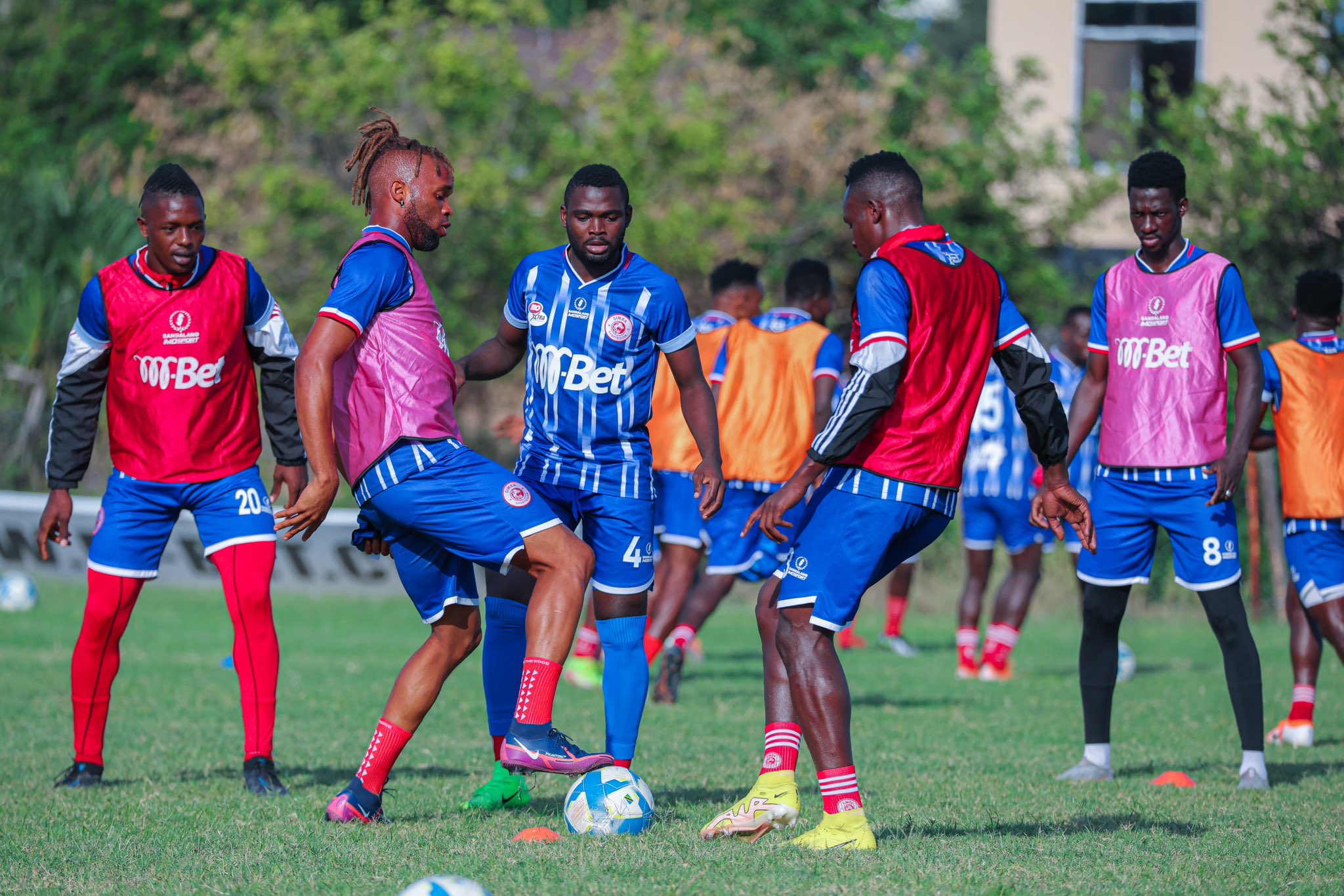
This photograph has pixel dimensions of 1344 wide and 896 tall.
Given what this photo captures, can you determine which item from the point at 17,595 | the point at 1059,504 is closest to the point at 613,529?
the point at 1059,504

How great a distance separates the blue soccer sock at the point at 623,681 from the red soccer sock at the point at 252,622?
1.65 meters

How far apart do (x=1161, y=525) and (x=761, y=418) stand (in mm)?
3764

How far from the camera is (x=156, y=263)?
21.7 ft

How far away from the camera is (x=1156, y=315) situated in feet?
22.6

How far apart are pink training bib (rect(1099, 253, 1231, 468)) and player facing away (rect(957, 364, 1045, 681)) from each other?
436 cm

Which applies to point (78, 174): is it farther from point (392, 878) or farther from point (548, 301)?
point (392, 878)

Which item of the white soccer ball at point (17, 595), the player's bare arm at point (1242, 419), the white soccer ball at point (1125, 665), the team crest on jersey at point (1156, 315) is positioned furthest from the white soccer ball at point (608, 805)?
the white soccer ball at point (17, 595)

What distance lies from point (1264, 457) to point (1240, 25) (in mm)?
11519

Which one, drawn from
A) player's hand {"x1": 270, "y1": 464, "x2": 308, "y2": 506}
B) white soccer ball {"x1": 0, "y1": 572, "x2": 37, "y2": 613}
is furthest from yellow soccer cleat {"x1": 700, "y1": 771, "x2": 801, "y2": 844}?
white soccer ball {"x1": 0, "y1": 572, "x2": 37, "y2": 613}

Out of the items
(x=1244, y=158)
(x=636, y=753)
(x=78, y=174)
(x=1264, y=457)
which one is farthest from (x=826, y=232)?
(x=636, y=753)

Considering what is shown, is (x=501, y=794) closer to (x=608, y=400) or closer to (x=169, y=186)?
(x=608, y=400)

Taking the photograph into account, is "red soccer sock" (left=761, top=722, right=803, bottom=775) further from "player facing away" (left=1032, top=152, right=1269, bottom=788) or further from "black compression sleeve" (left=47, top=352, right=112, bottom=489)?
"black compression sleeve" (left=47, top=352, right=112, bottom=489)

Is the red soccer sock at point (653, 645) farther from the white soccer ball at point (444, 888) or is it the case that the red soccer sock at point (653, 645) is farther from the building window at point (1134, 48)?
the building window at point (1134, 48)

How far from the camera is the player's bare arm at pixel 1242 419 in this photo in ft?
21.6
